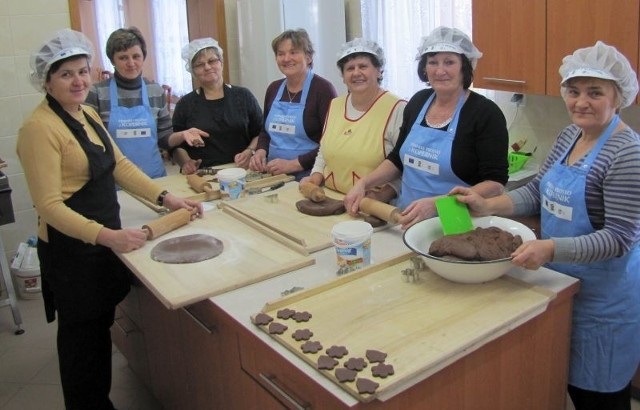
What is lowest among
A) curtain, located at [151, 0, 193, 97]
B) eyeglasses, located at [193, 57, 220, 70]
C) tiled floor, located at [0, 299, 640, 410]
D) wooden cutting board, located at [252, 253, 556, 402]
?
tiled floor, located at [0, 299, 640, 410]

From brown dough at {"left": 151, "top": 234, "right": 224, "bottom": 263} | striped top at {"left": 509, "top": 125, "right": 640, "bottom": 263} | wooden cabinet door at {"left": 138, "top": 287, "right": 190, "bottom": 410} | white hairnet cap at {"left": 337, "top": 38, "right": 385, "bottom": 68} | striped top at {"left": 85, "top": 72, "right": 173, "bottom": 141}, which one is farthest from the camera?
striped top at {"left": 85, "top": 72, "right": 173, "bottom": 141}

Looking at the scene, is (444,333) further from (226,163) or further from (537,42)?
(226,163)

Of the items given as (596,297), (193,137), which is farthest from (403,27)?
(596,297)

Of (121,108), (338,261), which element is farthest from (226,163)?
(338,261)

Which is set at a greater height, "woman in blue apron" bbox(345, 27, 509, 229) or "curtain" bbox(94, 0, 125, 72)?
"curtain" bbox(94, 0, 125, 72)

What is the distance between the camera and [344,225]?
62.9 inches

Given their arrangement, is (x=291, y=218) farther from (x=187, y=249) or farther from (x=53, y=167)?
(x=53, y=167)

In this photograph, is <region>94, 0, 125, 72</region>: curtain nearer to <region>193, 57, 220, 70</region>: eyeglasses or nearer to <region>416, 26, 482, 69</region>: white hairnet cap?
<region>193, 57, 220, 70</region>: eyeglasses

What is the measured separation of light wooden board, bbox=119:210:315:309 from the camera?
1546 mm

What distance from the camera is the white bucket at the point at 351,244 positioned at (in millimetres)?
1574

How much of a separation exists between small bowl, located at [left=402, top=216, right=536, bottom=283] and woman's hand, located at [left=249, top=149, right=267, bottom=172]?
3.71 feet

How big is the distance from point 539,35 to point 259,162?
127 centimetres

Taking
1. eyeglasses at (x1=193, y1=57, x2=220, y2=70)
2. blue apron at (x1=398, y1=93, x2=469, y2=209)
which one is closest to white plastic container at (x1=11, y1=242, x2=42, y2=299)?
eyeglasses at (x1=193, y1=57, x2=220, y2=70)

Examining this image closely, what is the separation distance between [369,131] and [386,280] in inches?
33.8
